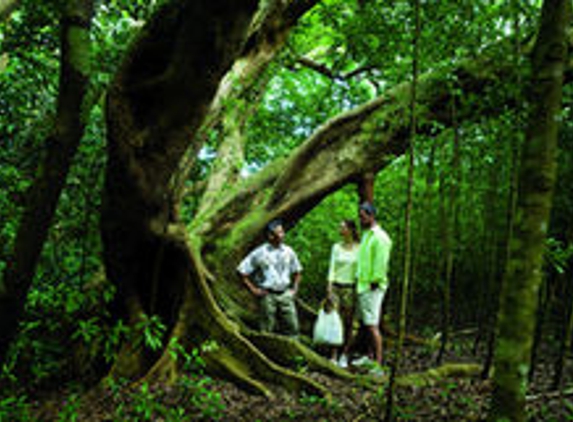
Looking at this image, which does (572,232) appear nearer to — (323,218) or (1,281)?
(1,281)

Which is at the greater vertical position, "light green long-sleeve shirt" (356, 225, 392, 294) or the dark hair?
the dark hair

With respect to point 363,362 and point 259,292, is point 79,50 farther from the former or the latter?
point 363,362

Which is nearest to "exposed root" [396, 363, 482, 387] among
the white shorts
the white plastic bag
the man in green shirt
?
the man in green shirt

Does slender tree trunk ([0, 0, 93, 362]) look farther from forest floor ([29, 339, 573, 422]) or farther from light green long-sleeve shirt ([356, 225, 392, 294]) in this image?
light green long-sleeve shirt ([356, 225, 392, 294])

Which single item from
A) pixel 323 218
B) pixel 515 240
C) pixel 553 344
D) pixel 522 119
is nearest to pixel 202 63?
pixel 515 240

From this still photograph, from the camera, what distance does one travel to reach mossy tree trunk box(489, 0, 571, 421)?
2.31m

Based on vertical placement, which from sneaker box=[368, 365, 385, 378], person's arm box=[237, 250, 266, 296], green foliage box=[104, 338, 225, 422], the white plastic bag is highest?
person's arm box=[237, 250, 266, 296]

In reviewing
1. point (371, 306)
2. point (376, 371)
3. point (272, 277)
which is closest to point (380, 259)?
point (371, 306)

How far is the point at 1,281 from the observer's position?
1.73 meters

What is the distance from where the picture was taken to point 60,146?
165 cm

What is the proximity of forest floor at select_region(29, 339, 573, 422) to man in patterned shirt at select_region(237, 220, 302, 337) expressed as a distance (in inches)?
49.4

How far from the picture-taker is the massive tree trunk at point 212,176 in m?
3.50

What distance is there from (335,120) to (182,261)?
328cm

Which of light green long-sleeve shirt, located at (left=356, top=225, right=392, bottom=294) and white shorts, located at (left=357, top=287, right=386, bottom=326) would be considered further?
white shorts, located at (left=357, top=287, right=386, bottom=326)
